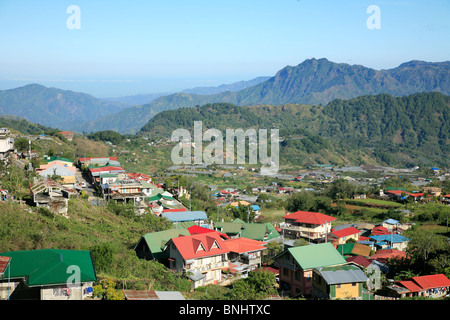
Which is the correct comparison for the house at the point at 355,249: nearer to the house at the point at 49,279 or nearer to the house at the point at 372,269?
the house at the point at 372,269

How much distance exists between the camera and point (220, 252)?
11352 mm

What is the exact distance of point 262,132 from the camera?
3120 inches

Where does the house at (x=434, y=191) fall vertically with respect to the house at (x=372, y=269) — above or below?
below

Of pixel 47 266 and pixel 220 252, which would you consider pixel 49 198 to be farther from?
pixel 47 266

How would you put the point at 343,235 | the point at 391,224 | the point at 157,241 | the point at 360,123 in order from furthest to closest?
1. the point at 360,123
2. the point at 391,224
3. the point at 343,235
4. the point at 157,241

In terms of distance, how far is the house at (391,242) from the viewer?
17.5 m

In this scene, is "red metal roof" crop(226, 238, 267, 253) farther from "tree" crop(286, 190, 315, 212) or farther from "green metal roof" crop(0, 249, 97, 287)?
"tree" crop(286, 190, 315, 212)

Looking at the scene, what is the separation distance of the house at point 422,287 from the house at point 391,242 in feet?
23.2

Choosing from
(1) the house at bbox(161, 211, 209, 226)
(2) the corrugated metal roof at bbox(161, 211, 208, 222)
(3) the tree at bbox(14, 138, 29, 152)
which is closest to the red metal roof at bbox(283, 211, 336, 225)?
(1) the house at bbox(161, 211, 209, 226)

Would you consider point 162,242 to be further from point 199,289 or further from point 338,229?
point 338,229

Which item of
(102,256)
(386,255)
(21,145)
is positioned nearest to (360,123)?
(21,145)

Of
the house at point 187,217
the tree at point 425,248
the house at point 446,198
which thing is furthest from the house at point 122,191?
the house at point 446,198

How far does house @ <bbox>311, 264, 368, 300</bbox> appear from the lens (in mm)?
8852

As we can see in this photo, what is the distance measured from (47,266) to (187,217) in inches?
428
